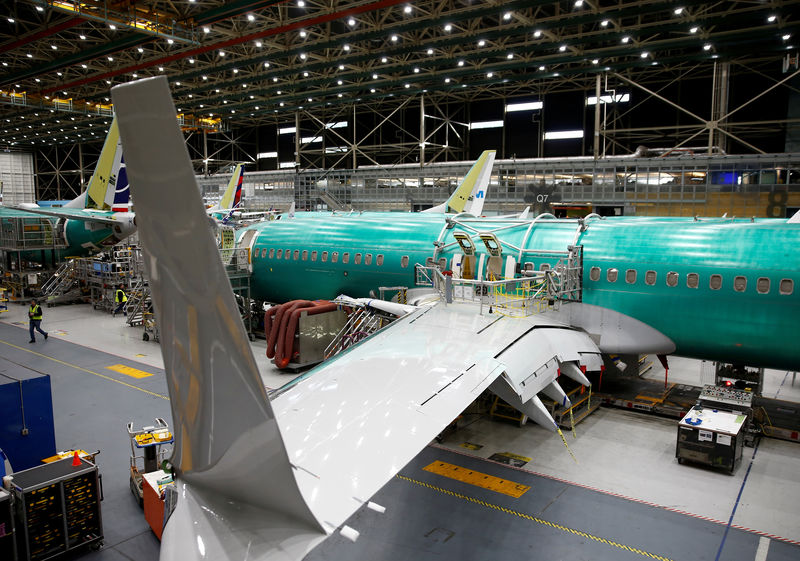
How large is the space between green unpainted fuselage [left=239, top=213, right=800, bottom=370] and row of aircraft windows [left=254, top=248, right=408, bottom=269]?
9cm

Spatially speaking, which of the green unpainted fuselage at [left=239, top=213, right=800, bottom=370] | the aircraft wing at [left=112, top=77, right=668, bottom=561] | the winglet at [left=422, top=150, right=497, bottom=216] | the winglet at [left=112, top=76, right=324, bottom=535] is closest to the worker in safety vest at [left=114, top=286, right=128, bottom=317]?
the green unpainted fuselage at [left=239, top=213, right=800, bottom=370]

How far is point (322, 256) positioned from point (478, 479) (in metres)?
12.3

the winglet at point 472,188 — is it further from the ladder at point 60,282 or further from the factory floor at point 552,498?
the ladder at point 60,282

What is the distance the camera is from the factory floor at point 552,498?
970 cm

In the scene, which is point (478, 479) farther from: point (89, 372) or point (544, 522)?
point (89, 372)

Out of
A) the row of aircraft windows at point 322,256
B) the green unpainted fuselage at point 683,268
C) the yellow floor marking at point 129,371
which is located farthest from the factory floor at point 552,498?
the row of aircraft windows at point 322,256

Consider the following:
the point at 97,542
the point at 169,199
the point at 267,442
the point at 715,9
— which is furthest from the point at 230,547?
the point at 715,9

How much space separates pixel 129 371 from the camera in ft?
65.9

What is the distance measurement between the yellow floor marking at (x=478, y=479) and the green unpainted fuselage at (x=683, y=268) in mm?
6316

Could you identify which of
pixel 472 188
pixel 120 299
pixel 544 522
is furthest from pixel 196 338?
pixel 120 299

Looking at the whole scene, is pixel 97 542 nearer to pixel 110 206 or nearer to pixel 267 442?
pixel 267 442

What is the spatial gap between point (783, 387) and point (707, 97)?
110 feet

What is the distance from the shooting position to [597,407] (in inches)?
651

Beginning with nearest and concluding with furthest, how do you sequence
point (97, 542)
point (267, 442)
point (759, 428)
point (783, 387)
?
1. point (267, 442)
2. point (97, 542)
3. point (759, 428)
4. point (783, 387)
